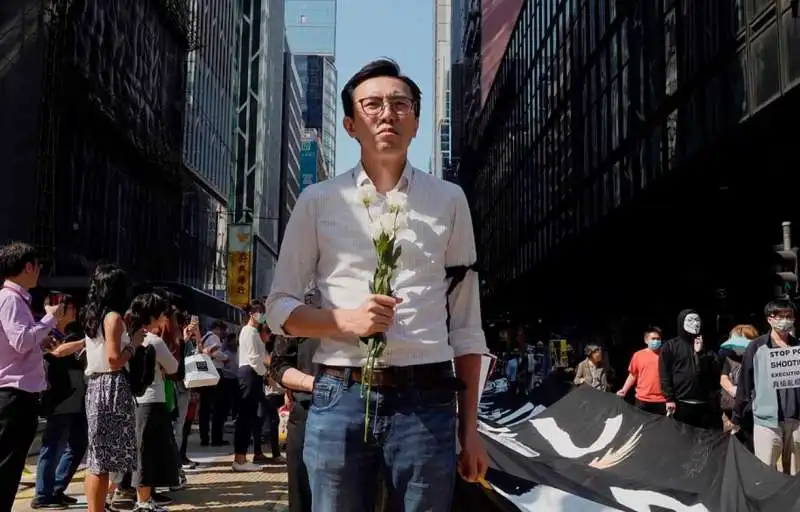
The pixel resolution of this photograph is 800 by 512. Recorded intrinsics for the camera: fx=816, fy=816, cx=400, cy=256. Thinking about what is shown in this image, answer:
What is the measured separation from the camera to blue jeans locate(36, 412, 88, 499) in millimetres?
7191

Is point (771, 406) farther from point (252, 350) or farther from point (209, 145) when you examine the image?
point (209, 145)

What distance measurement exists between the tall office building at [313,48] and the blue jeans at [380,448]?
16345 cm

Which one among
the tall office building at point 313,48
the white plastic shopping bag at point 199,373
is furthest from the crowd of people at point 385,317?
the tall office building at point 313,48

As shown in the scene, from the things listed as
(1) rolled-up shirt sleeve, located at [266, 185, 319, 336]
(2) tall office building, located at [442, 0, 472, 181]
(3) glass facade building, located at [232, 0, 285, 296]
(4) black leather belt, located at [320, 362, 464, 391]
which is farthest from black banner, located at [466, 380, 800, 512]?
(2) tall office building, located at [442, 0, 472, 181]

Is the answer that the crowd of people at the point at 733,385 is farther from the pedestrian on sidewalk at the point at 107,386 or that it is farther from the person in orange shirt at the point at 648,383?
the pedestrian on sidewalk at the point at 107,386

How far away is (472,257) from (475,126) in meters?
68.7

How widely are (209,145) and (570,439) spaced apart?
41704 millimetres

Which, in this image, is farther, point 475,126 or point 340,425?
point 475,126

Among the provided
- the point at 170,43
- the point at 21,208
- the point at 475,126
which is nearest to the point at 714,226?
the point at 21,208

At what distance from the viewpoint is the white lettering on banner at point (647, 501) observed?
595 cm

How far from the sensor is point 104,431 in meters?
6.04

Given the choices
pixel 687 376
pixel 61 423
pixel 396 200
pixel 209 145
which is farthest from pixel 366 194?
pixel 209 145

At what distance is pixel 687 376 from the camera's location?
10086 mm

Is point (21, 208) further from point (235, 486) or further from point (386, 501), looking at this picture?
point (386, 501)
